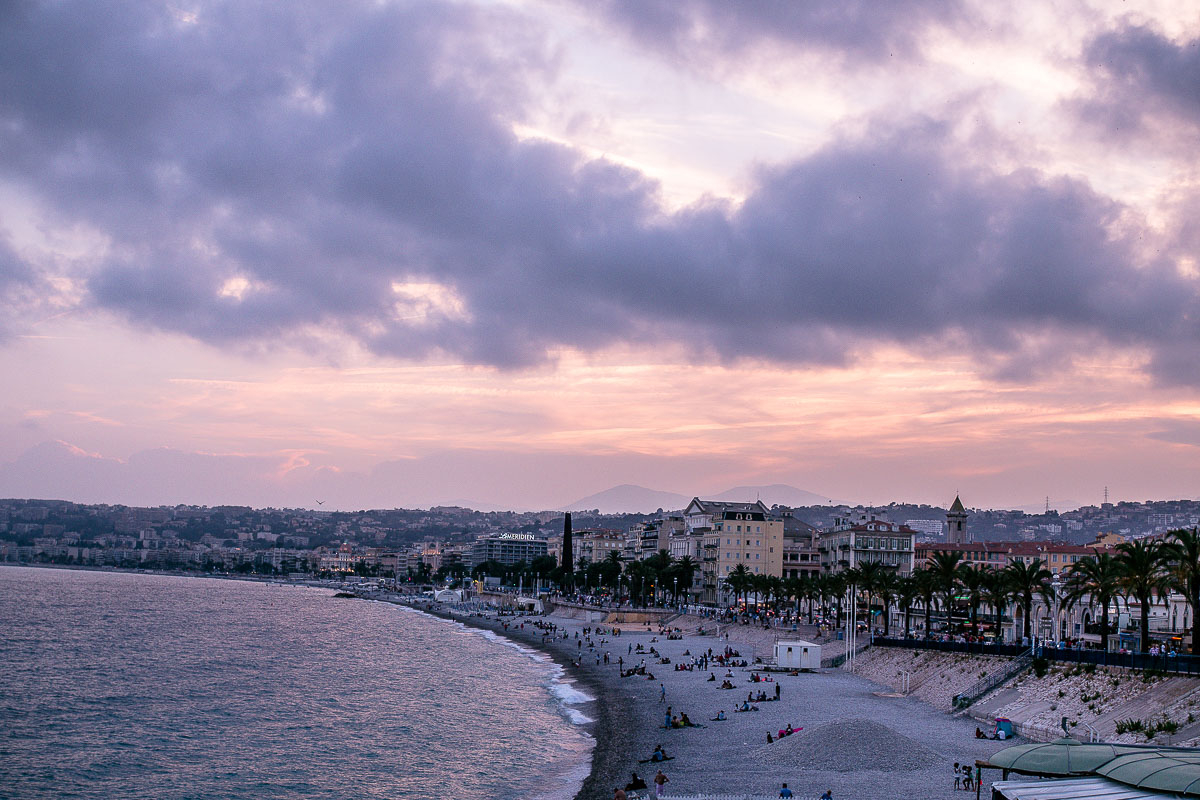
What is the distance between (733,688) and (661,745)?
17.8 m

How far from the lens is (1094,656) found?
138ft

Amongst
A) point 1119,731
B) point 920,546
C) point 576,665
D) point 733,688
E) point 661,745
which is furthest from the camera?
point 920,546

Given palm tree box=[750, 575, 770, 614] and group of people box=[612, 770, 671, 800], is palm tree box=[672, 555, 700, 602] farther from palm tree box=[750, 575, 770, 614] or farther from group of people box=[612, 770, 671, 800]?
group of people box=[612, 770, 671, 800]

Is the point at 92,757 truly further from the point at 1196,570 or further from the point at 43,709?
the point at 1196,570

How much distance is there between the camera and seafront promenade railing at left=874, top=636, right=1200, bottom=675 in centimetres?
3634

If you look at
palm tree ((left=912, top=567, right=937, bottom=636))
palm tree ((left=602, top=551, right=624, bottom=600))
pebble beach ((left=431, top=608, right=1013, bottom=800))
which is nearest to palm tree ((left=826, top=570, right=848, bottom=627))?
palm tree ((left=912, top=567, right=937, bottom=636))

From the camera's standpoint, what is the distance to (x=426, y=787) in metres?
39.4

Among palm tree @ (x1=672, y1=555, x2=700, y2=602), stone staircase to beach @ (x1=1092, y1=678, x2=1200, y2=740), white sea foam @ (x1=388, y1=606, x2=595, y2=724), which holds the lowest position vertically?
white sea foam @ (x1=388, y1=606, x2=595, y2=724)

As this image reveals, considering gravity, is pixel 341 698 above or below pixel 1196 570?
below

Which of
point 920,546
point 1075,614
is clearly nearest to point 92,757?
point 1075,614

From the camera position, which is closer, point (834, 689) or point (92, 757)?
point (92, 757)

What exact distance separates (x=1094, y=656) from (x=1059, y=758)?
20722 mm

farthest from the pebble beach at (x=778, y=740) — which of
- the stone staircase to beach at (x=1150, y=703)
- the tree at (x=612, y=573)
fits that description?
the tree at (x=612, y=573)

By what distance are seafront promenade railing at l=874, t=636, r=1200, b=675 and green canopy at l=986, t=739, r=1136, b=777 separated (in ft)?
46.8
